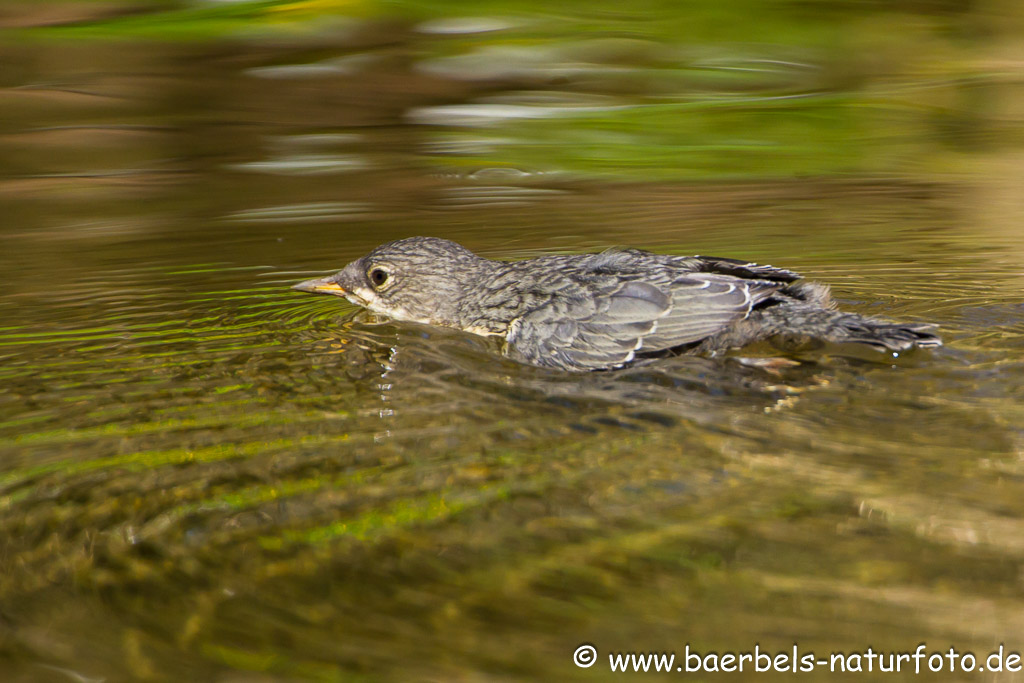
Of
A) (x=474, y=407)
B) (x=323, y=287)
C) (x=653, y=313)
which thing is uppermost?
(x=653, y=313)

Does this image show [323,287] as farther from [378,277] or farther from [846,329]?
[846,329]

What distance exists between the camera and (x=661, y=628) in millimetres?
3262

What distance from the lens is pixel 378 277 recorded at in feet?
21.6

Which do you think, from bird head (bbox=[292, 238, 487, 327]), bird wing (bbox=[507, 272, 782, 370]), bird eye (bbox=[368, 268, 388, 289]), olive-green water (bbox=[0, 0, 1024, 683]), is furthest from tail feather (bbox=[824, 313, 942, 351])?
bird eye (bbox=[368, 268, 388, 289])

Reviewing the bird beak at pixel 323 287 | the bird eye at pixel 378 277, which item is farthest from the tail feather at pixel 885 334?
the bird beak at pixel 323 287

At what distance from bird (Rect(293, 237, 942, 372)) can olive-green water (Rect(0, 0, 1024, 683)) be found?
0.16 metres

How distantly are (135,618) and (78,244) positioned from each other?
5.63m

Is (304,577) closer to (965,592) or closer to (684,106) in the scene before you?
(965,592)

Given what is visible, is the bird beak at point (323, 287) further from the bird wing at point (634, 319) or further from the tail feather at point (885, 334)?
the tail feather at point (885, 334)

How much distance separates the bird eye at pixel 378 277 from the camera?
6559 millimetres

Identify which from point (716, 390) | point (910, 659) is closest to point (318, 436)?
point (716, 390)

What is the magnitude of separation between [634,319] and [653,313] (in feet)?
0.33

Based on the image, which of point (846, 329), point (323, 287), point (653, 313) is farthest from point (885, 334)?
point (323, 287)

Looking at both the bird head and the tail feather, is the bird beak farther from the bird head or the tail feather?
the tail feather
